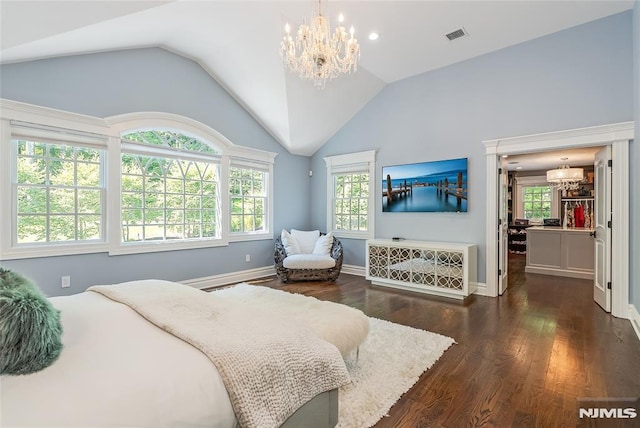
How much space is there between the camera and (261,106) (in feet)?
16.8

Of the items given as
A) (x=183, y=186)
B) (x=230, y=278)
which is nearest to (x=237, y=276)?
(x=230, y=278)

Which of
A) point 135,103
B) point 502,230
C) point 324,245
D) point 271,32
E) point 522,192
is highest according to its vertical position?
point 271,32

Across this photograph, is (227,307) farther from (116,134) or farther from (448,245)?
(448,245)

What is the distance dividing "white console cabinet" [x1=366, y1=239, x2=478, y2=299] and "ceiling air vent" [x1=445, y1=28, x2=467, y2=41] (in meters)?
2.80

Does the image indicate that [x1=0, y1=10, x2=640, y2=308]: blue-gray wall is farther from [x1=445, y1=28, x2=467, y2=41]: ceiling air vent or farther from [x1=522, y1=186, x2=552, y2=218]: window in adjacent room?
[x1=522, y1=186, x2=552, y2=218]: window in adjacent room

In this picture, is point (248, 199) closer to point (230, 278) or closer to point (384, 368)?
point (230, 278)

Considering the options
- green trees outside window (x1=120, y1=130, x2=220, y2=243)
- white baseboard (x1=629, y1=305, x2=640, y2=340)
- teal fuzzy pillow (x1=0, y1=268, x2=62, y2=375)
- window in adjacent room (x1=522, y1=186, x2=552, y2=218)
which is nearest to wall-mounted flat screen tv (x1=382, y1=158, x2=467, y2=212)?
white baseboard (x1=629, y1=305, x2=640, y2=340)

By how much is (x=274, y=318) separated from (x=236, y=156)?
157 inches

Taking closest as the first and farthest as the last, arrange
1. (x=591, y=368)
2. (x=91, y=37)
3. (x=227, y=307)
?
1. (x=227, y=307)
2. (x=591, y=368)
3. (x=91, y=37)

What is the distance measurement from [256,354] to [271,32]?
387 cm

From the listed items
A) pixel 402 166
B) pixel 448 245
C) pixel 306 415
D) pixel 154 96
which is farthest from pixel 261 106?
pixel 306 415

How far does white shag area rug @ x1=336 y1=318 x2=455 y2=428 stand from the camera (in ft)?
6.07

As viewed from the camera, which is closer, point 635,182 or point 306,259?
point 635,182

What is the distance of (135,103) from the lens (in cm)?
399
